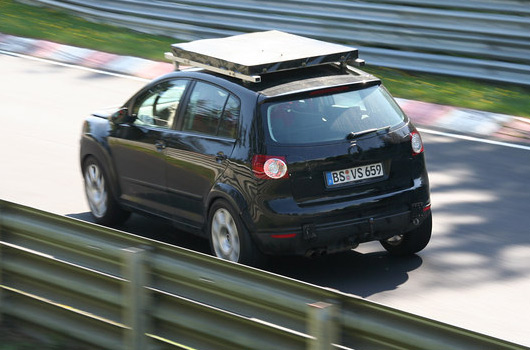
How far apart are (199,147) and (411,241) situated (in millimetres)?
1842

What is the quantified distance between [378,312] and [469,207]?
549 cm

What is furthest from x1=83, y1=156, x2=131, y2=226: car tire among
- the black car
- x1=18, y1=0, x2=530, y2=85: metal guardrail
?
x1=18, y1=0, x2=530, y2=85: metal guardrail

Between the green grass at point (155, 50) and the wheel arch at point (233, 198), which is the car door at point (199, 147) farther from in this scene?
the green grass at point (155, 50)

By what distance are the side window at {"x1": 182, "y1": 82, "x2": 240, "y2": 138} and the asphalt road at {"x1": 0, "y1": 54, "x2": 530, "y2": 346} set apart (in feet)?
3.79

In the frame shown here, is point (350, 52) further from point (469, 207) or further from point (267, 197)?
point (469, 207)

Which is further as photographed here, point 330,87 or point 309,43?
point 309,43

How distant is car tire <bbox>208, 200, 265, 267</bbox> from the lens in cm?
733

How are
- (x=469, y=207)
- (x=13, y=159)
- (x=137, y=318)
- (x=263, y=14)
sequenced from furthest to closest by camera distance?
1. (x=263, y=14)
2. (x=13, y=159)
3. (x=469, y=207)
4. (x=137, y=318)

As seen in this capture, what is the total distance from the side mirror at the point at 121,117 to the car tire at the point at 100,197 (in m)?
0.51

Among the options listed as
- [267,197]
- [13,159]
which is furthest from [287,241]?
[13,159]

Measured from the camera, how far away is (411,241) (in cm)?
802

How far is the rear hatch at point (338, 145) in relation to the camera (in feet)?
23.6

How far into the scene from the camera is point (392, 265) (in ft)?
26.2

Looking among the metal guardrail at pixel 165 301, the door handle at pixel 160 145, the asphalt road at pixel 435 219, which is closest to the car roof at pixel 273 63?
the door handle at pixel 160 145
